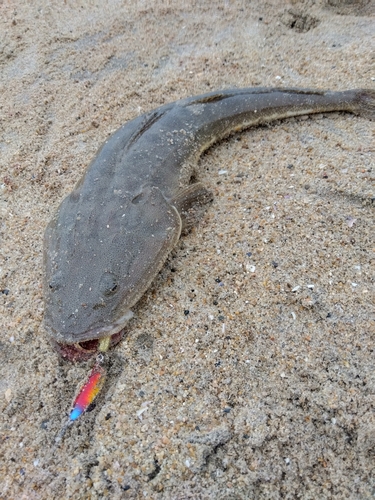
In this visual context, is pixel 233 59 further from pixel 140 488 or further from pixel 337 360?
pixel 140 488

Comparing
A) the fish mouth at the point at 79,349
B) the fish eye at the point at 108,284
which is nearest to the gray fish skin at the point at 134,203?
the fish eye at the point at 108,284

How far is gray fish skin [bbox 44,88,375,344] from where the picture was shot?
242 centimetres

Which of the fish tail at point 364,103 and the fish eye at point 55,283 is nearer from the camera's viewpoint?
the fish eye at point 55,283

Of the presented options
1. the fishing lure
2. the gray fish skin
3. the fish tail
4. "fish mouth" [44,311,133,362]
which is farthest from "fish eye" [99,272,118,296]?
the fish tail

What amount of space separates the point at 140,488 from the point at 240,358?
0.87 m

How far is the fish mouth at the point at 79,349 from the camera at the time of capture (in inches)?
96.0

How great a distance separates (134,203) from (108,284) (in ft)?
2.49

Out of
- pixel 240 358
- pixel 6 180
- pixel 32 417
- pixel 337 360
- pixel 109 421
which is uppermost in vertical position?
pixel 6 180

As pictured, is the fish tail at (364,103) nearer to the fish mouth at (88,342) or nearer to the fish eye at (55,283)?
the fish mouth at (88,342)

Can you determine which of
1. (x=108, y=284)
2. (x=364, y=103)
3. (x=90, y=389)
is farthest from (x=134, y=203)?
(x=364, y=103)

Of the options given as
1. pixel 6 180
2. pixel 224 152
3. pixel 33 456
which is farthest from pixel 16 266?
pixel 224 152

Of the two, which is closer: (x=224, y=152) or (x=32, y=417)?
(x=32, y=417)

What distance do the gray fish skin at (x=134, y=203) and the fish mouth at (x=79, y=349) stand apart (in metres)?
0.14

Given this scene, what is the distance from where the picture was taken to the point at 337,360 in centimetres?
233
